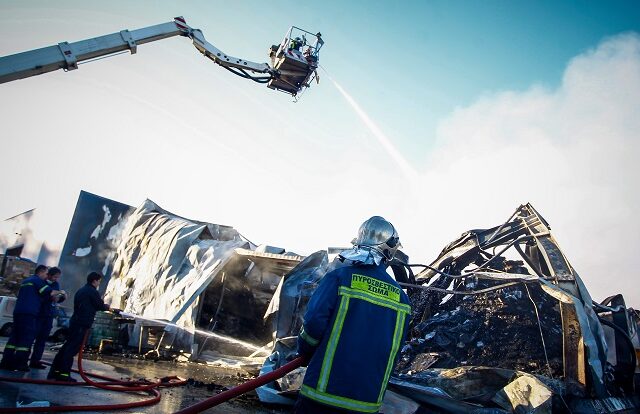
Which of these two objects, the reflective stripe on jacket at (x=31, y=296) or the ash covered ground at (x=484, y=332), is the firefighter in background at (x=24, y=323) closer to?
the reflective stripe on jacket at (x=31, y=296)

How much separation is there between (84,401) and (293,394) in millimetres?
2266

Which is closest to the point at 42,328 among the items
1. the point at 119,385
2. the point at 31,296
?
the point at 31,296

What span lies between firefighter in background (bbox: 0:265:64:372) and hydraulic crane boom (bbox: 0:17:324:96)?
323 centimetres

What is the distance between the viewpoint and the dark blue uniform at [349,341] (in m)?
2.20

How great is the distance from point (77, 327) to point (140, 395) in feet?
4.50

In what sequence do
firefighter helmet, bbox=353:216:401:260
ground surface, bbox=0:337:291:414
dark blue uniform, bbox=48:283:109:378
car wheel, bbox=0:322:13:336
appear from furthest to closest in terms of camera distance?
car wheel, bbox=0:322:13:336 → dark blue uniform, bbox=48:283:109:378 → ground surface, bbox=0:337:291:414 → firefighter helmet, bbox=353:216:401:260

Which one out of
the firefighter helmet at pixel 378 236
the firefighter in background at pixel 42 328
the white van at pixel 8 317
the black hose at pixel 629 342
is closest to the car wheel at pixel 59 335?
the white van at pixel 8 317

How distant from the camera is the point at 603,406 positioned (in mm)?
5086

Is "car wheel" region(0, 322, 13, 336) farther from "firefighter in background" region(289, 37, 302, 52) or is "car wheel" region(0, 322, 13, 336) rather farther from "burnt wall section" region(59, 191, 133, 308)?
"firefighter in background" region(289, 37, 302, 52)

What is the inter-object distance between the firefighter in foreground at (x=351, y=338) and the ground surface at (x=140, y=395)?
272cm

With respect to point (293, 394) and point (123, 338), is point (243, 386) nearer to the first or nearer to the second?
point (293, 394)

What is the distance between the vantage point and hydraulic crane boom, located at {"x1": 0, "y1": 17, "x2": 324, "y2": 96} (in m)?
6.15

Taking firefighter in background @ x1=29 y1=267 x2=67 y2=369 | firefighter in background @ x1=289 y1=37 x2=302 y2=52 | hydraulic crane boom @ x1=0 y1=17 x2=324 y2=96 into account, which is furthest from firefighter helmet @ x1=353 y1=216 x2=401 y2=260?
firefighter in background @ x1=289 y1=37 x2=302 y2=52

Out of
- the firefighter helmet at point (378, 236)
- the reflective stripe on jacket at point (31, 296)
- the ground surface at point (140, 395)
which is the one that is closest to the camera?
the firefighter helmet at point (378, 236)
